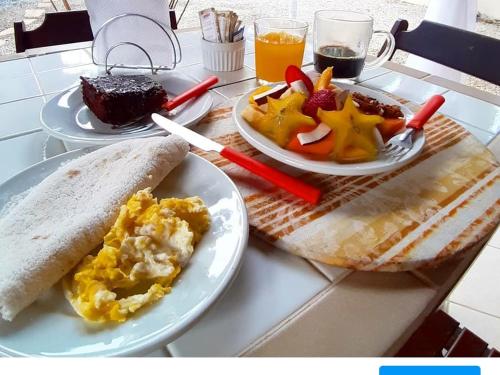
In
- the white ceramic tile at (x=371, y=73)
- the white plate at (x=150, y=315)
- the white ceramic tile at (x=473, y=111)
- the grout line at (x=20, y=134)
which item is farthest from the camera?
the white ceramic tile at (x=371, y=73)

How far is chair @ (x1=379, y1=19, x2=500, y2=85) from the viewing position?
1.01 meters

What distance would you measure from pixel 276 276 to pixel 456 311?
0.96 meters

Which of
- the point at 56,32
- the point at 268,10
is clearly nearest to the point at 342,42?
the point at 56,32

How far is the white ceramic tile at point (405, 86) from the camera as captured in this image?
0.90 m

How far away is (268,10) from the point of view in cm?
387

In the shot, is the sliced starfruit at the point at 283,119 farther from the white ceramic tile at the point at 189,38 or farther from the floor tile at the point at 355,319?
the white ceramic tile at the point at 189,38

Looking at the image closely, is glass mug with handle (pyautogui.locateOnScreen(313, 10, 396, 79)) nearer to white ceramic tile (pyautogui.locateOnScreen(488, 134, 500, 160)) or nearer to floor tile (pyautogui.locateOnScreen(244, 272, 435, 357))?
white ceramic tile (pyautogui.locateOnScreen(488, 134, 500, 160))

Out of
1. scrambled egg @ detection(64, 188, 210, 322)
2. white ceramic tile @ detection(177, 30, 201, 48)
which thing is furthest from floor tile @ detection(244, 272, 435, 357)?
white ceramic tile @ detection(177, 30, 201, 48)

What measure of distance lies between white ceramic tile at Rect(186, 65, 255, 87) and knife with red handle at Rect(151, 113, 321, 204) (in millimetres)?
340

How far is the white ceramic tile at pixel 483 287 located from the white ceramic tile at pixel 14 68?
1.30 meters

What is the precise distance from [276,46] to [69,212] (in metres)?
0.63

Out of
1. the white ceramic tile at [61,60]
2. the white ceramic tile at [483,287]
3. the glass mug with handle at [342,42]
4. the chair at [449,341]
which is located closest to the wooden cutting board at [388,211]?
the chair at [449,341]

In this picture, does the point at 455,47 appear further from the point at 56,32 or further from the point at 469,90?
the point at 56,32

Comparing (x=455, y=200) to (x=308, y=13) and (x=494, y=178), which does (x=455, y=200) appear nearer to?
(x=494, y=178)
